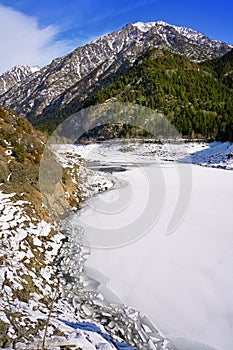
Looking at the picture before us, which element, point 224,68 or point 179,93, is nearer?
point 179,93

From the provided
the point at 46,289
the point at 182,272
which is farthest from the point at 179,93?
the point at 46,289

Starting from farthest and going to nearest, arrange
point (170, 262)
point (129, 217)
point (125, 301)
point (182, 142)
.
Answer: point (182, 142) < point (129, 217) < point (170, 262) < point (125, 301)

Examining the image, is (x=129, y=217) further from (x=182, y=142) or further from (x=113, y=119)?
(x=113, y=119)

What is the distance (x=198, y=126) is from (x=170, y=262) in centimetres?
6283

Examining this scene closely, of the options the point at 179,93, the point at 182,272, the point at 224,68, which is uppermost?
the point at 224,68

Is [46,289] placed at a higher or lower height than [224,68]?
lower

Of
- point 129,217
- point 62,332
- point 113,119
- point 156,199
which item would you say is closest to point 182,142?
point 113,119

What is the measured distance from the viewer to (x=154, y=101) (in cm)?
8431

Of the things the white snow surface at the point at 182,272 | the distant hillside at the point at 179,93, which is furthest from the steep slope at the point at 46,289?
the distant hillside at the point at 179,93

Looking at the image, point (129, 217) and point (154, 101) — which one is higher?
point (154, 101)

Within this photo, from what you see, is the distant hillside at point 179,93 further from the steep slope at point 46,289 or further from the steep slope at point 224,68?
the steep slope at point 46,289

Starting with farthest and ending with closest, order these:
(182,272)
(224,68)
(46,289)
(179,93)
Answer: (224,68) → (179,93) → (182,272) → (46,289)

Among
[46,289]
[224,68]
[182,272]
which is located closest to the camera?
[46,289]

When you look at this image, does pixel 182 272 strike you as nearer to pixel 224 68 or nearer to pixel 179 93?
pixel 179 93
